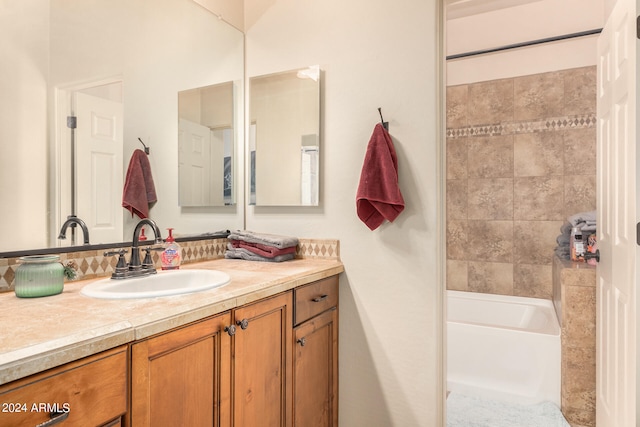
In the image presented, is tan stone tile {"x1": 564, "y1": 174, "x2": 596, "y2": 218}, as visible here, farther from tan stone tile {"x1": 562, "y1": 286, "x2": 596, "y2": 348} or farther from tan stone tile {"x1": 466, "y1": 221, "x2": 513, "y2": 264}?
tan stone tile {"x1": 562, "y1": 286, "x2": 596, "y2": 348}

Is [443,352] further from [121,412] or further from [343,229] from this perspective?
[121,412]

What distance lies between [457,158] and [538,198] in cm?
76

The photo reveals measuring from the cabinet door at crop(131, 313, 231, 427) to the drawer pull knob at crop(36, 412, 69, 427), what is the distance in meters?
0.16

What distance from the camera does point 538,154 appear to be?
3.27 meters

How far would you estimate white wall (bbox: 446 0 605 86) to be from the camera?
116 inches

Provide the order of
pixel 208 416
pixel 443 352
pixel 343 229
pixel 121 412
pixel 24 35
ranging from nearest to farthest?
pixel 121 412
pixel 208 416
pixel 24 35
pixel 443 352
pixel 343 229

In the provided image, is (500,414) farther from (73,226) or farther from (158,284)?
(73,226)

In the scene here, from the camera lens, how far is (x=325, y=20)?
2.00 metres

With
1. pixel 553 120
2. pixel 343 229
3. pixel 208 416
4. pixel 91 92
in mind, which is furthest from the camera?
pixel 553 120

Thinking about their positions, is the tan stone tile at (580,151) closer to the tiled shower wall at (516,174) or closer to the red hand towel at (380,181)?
the tiled shower wall at (516,174)

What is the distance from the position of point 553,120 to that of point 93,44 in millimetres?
3278

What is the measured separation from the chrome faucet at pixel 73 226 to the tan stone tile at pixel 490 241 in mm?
3058

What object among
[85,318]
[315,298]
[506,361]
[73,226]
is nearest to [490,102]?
[506,361]

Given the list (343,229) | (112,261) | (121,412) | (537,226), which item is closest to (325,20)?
(343,229)
